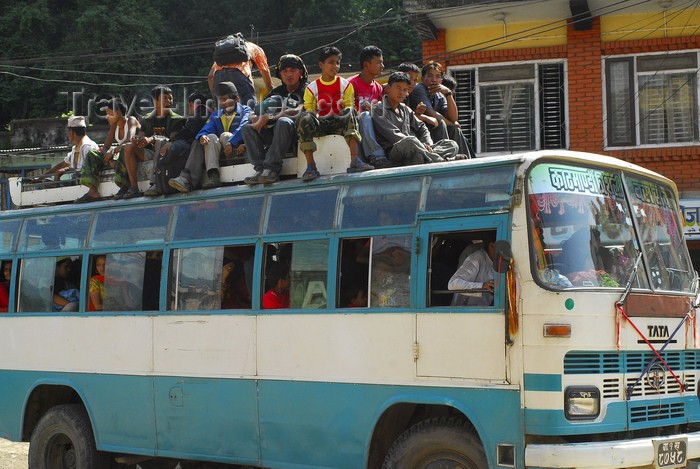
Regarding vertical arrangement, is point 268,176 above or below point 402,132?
below

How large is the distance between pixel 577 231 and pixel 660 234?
119cm

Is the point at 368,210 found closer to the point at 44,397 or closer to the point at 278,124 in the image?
the point at 278,124

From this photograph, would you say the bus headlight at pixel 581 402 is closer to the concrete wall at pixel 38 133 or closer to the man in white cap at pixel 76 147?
the man in white cap at pixel 76 147

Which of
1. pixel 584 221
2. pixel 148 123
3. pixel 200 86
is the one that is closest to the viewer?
pixel 584 221

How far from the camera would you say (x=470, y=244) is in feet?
20.7

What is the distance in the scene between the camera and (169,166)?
8477 millimetres

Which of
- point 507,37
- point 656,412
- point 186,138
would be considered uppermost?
point 507,37

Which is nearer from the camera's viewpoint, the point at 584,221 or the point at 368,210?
the point at 584,221

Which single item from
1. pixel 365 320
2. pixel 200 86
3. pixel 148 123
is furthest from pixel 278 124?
pixel 200 86

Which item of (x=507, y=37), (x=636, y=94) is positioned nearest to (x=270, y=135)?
(x=507, y=37)

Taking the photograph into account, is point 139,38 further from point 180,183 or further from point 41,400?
point 180,183

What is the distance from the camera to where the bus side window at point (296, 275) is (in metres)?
7.05

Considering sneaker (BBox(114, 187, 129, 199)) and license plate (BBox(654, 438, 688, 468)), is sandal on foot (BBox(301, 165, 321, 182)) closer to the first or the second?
sneaker (BBox(114, 187, 129, 199))

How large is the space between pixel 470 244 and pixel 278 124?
7.49 feet
